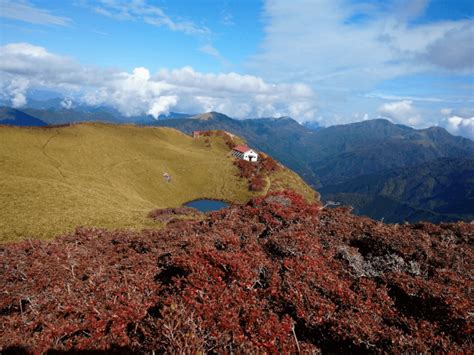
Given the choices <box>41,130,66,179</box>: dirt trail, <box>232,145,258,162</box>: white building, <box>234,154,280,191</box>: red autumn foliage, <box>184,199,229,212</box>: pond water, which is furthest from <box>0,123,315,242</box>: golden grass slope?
<box>232,145,258,162</box>: white building

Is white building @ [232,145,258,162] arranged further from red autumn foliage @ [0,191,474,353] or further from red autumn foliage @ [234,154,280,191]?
red autumn foliage @ [0,191,474,353]

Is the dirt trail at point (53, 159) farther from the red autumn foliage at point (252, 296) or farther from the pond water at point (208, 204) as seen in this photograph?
the red autumn foliage at point (252, 296)

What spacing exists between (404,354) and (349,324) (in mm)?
1511

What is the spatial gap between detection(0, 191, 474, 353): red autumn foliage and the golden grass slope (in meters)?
23.9

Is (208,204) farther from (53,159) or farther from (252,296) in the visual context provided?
(252,296)

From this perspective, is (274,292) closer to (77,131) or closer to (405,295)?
(405,295)

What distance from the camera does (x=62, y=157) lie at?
84062 mm

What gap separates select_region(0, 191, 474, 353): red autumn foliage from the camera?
7523 millimetres

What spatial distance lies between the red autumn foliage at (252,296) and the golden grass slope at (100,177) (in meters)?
23.9

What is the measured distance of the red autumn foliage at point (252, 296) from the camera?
752 centimetres

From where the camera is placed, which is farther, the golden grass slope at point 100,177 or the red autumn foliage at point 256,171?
the red autumn foliage at point 256,171

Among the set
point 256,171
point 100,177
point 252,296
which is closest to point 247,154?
point 256,171

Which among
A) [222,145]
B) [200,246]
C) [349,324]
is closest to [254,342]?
[349,324]

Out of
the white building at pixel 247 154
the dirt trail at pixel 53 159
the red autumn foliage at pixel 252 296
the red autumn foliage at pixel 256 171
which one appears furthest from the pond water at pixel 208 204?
the red autumn foliage at pixel 252 296
